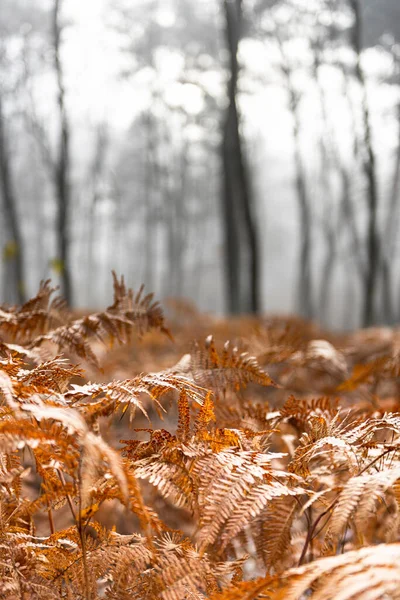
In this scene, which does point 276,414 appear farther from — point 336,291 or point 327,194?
point 336,291

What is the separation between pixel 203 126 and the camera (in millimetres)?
20938

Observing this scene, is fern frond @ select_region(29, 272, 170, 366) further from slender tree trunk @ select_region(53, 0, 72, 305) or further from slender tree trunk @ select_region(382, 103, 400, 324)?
slender tree trunk @ select_region(382, 103, 400, 324)

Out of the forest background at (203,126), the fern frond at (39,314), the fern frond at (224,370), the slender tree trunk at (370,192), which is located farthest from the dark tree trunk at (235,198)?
the fern frond at (224,370)

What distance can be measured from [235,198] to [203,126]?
1008 cm

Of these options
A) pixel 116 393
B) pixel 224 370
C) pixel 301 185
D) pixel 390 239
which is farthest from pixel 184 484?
pixel 390 239

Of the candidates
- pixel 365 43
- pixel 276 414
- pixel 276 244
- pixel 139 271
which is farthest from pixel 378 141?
pixel 276 244

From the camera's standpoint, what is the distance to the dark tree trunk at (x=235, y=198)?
901cm

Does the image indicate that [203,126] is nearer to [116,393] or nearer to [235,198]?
[235,198]

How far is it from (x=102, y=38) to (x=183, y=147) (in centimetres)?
776

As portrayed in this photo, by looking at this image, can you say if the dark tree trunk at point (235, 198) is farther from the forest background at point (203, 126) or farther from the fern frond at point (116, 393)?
the fern frond at point (116, 393)

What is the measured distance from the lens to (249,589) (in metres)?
0.72

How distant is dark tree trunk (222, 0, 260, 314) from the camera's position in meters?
9.01

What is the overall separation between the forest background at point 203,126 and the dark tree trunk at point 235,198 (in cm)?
3

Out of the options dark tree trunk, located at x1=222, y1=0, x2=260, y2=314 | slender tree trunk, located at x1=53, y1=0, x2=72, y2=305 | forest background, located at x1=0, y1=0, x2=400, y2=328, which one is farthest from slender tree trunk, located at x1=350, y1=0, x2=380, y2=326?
slender tree trunk, located at x1=53, y1=0, x2=72, y2=305
